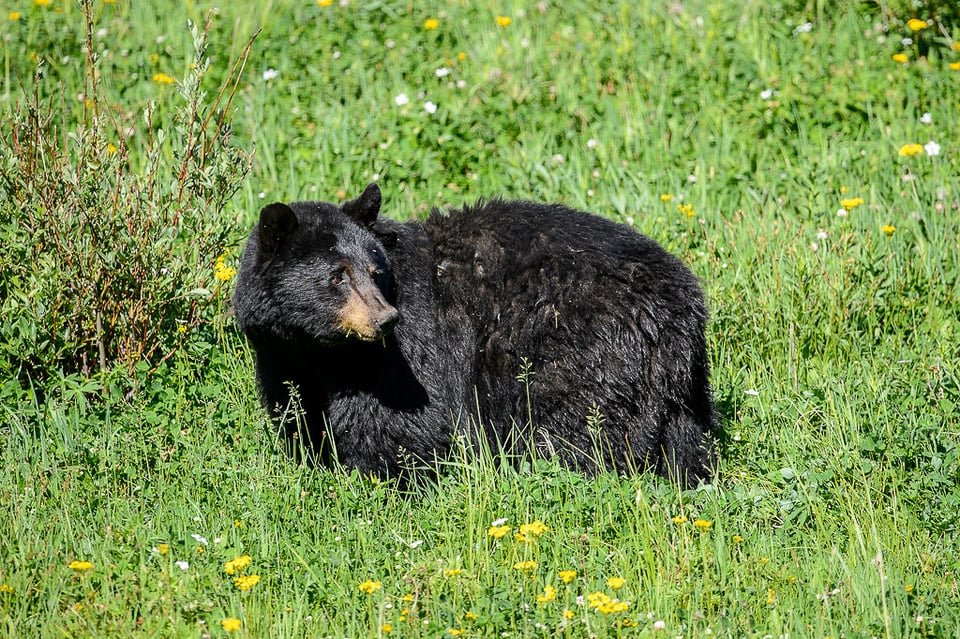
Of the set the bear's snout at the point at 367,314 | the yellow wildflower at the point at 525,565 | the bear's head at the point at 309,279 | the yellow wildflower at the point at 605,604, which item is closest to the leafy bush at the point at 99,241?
the bear's head at the point at 309,279

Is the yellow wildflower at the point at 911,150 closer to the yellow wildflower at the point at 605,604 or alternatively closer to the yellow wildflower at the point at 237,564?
the yellow wildflower at the point at 605,604

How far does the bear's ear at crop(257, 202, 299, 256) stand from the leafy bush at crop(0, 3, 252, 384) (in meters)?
0.84

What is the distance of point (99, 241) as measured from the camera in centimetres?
517

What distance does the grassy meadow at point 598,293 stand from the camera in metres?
3.66

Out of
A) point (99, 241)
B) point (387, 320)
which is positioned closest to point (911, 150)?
point (387, 320)

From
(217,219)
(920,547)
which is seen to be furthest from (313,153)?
(920,547)

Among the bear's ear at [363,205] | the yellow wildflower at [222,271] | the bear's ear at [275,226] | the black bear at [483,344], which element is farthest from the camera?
the yellow wildflower at [222,271]

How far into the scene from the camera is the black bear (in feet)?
14.9

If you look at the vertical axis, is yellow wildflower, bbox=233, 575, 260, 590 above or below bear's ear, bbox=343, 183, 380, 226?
below

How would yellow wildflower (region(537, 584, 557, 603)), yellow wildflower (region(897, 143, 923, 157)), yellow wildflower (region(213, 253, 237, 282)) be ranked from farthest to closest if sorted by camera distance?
yellow wildflower (region(897, 143, 923, 157))
yellow wildflower (region(213, 253, 237, 282))
yellow wildflower (region(537, 584, 557, 603))

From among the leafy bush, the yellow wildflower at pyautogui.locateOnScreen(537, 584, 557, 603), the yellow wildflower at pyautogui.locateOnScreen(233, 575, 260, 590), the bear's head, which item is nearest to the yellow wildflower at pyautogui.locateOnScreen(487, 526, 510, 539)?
the yellow wildflower at pyautogui.locateOnScreen(537, 584, 557, 603)

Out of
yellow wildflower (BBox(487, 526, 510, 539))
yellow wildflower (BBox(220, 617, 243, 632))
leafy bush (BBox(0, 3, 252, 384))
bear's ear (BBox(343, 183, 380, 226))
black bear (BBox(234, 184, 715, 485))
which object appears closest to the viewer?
yellow wildflower (BBox(220, 617, 243, 632))

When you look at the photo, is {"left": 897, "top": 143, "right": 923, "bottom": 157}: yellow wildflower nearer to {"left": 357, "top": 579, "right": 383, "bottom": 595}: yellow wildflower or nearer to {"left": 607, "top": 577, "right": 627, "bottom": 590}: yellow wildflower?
{"left": 607, "top": 577, "right": 627, "bottom": 590}: yellow wildflower

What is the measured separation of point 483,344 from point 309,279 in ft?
2.81
